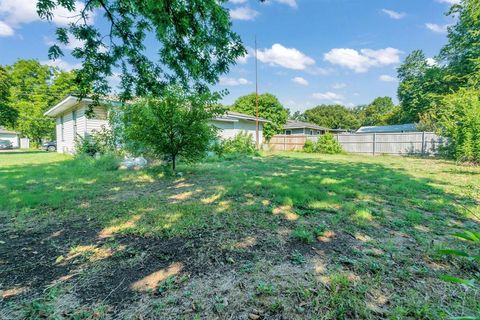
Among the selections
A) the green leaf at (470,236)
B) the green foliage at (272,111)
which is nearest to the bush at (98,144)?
the green leaf at (470,236)

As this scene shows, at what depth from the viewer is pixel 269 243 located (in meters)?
2.50

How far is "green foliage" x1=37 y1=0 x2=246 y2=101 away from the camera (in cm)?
341

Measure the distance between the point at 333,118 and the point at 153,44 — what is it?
46.0 meters

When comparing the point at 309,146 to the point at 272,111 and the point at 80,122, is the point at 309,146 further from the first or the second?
the point at 80,122

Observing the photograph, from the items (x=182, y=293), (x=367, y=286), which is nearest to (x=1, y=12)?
(x=182, y=293)

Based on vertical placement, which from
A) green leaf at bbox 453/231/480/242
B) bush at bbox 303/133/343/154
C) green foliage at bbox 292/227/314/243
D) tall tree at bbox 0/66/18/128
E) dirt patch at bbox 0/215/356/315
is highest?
tall tree at bbox 0/66/18/128

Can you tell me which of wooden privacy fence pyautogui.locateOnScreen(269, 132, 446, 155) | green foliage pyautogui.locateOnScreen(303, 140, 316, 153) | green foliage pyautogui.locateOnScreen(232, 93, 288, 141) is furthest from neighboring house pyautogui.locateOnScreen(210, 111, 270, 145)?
green foliage pyautogui.locateOnScreen(232, 93, 288, 141)

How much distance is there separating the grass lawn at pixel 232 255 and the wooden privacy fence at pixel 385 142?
11729 mm

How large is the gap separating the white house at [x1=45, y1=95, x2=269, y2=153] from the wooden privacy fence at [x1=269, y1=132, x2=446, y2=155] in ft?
12.5

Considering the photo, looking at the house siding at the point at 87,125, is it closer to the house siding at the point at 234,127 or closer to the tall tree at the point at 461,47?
the house siding at the point at 234,127

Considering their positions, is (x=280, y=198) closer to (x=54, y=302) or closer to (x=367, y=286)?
(x=367, y=286)

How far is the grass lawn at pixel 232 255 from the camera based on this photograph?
5.20ft

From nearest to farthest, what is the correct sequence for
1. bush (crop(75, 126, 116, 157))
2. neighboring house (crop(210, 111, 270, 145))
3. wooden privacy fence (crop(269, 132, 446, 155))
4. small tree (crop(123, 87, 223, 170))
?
small tree (crop(123, 87, 223, 170)) < bush (crop(75, 126, 116, 157)) < wooden privacy fence (crop(269, 132, 446, 155)) < neighboring house (crop(210, 111, 270, 145))

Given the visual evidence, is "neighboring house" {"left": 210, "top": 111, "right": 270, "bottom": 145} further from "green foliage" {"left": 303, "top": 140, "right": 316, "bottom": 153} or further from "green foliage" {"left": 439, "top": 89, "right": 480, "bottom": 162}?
"green foliage" {"left": 439, "top": 89, "right": 480, "bottom": 162}
